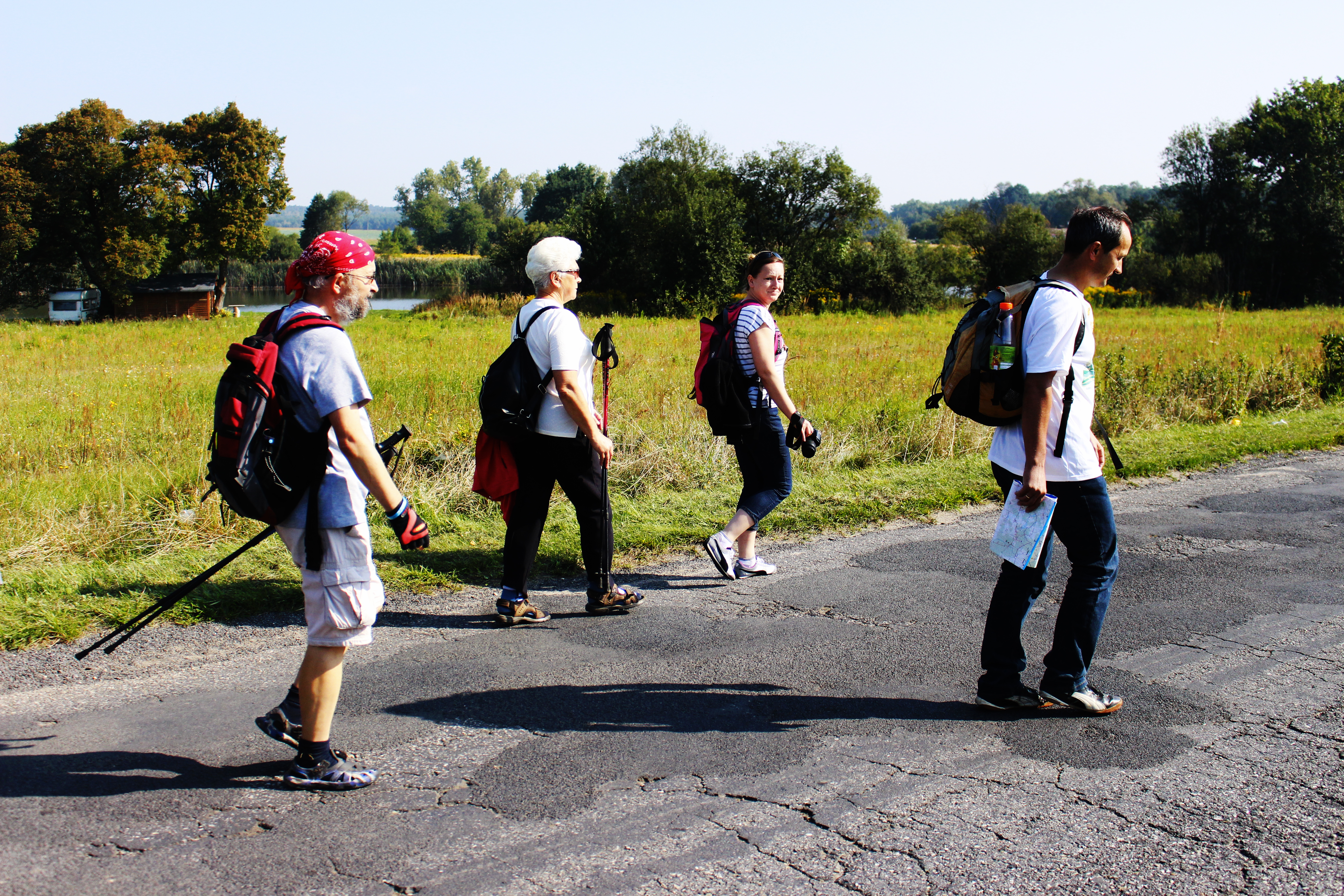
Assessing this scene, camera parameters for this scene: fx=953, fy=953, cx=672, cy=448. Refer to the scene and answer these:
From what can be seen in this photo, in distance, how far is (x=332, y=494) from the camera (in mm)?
3080

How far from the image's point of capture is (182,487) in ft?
23.9

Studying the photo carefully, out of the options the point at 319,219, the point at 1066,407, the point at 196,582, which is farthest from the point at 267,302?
the point at 1066,407

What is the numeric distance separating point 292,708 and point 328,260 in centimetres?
160

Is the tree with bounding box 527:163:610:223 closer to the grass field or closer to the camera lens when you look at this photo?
the grass field

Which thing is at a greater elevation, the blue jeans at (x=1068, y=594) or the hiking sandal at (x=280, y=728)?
the blue jeans at (x=1068, y=594)

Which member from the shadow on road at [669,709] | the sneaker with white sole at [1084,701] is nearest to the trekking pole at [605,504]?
the shadow on road at [669,709]

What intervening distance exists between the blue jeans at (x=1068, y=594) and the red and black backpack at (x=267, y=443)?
250cm

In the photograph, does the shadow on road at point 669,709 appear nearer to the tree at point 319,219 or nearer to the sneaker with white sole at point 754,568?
the sneaker with white sole at point 754,568

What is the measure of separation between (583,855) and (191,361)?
72.3 ft

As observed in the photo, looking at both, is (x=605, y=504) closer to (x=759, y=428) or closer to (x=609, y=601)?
(x=609, y=601)

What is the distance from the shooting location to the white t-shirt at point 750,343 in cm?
568

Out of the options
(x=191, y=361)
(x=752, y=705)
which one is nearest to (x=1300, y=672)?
(x=752, y=705)

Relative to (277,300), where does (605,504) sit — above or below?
below

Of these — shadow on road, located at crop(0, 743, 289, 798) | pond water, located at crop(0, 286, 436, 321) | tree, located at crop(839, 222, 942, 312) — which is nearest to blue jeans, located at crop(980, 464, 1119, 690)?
shadow on road, located at crop(0, 743, 289, 798)
